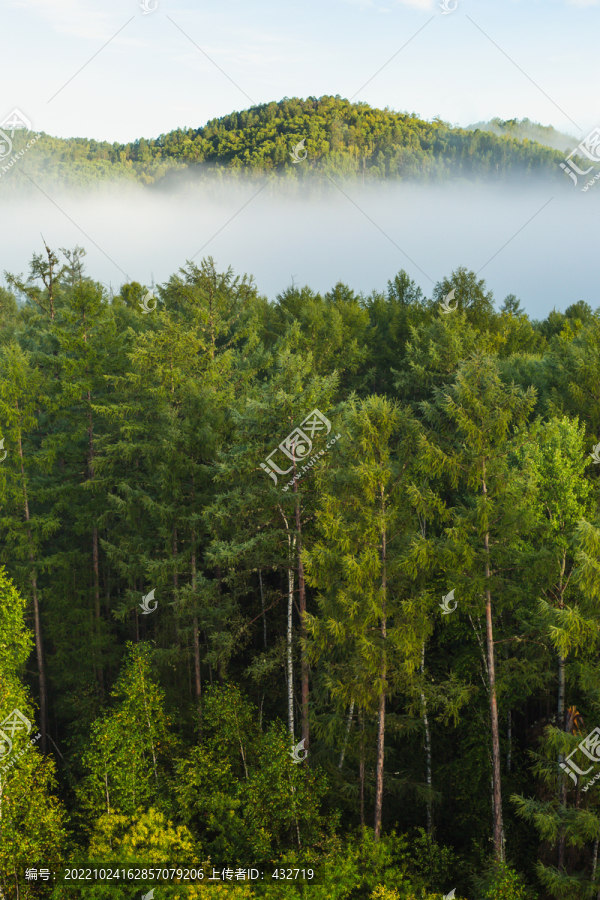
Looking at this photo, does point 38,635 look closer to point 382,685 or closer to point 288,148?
point 382,685

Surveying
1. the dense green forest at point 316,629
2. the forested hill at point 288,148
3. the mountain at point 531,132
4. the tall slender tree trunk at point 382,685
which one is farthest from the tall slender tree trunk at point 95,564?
the mountain at point 531,132

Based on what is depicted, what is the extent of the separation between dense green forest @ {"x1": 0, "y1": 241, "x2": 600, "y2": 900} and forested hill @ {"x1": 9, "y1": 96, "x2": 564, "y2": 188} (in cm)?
8591

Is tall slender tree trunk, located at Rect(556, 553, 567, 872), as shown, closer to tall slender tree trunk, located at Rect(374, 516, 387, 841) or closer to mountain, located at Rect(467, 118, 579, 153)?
tall slender tree trunk, located at Rect(374, 516, 387, 841)

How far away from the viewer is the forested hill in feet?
346

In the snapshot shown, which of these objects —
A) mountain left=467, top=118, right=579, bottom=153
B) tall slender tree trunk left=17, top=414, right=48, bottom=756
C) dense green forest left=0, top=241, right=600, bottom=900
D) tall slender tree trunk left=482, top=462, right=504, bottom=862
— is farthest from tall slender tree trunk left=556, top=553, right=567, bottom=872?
mountain left=467, top=118, right=579, bottom=153

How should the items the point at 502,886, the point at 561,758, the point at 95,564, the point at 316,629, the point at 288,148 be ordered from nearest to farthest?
the point at 502,886 < the point at 561,758 < the point at 316,629 < the point at 95,564 < the point at 288,148

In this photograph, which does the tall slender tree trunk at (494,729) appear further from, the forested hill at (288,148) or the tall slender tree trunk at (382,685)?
the forested hill at (288,148)

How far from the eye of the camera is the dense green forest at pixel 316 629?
14547mm

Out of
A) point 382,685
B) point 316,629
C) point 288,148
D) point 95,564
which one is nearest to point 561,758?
point 382,685

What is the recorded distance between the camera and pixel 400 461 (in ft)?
53.5

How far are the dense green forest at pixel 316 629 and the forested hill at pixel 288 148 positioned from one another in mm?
85913

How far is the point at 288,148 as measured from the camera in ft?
335

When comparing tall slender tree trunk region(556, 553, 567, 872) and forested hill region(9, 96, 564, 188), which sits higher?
forested hill region(9, 96, 564, 188)

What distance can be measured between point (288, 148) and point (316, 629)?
331ft
